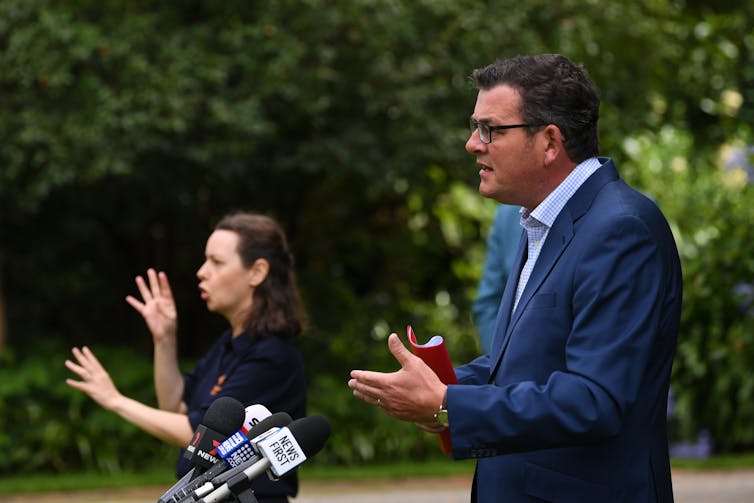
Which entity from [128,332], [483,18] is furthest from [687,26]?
[128,332]

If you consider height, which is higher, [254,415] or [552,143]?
[552,143]

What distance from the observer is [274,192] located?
1283 centimetres

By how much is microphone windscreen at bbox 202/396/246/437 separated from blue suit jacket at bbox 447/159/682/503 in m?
0.59

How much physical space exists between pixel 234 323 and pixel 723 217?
4708 mm

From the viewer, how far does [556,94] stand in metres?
3.03

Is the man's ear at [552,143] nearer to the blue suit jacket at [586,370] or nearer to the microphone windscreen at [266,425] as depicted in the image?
the blue suit jacket at [586,370]

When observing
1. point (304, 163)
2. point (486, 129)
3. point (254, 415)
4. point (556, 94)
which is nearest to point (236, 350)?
point (254, 415)

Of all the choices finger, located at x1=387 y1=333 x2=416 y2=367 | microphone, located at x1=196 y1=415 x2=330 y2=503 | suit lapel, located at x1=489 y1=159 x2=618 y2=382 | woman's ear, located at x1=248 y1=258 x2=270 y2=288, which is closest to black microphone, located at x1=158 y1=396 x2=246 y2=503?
microphone, located at x1=196 y1=415 x2=330 y2=503

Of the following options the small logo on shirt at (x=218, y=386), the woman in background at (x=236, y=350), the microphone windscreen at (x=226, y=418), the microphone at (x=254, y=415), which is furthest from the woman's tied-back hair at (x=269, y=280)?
the microphone windscreen at (x=226, y=418)

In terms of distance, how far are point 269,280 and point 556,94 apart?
2025 mm

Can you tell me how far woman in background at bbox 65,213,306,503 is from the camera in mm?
4430

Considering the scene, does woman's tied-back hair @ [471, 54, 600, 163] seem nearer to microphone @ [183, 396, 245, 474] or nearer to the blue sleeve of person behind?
microphone @ [183, 396, 245, 474]

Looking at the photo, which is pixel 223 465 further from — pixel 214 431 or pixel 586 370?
pixel 586 370

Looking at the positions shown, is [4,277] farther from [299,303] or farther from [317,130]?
[299,303]
